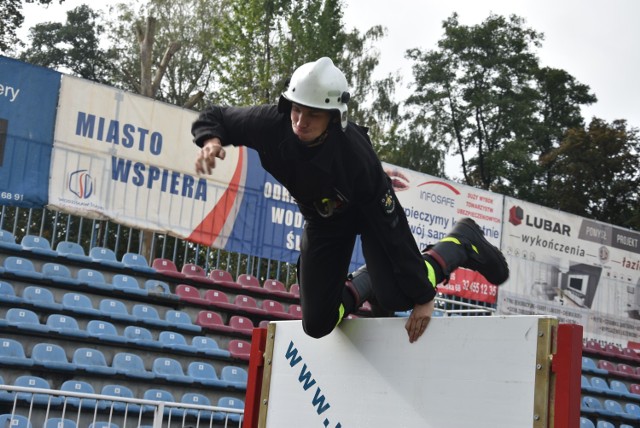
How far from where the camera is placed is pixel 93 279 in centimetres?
1008

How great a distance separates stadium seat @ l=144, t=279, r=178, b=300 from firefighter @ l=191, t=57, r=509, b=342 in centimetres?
644

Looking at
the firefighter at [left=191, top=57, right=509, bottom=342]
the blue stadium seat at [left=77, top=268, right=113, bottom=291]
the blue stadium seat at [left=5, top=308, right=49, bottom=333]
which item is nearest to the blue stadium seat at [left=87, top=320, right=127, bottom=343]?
the blue stadium seat at [left=5, top=308, right=49, bottom=333]

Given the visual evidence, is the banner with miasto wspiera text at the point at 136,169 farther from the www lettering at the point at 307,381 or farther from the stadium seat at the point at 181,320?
the www lettering at the point at 307,381

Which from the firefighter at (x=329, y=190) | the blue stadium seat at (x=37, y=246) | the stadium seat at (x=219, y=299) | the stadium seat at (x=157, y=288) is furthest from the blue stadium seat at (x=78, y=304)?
the firefighter at (x=329, y=190)

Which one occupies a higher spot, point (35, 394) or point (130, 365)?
point (130, 365)

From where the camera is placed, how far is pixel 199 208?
37.6 ft

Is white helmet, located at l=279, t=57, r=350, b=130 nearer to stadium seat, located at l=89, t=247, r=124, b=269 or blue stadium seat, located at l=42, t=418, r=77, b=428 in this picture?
blue stadium seat, located at l=42, t=418, r=77, b=428

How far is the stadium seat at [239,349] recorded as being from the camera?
10.4 m

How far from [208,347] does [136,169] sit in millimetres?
2414

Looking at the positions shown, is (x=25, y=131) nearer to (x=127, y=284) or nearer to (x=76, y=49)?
(x=127, y=284)

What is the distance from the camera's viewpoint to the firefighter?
3.66 m

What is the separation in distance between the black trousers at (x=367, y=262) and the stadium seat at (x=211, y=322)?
256 inches

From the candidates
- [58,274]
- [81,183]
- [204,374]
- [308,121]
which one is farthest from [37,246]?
[308,121]

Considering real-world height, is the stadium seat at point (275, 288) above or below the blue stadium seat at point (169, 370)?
Result: above
